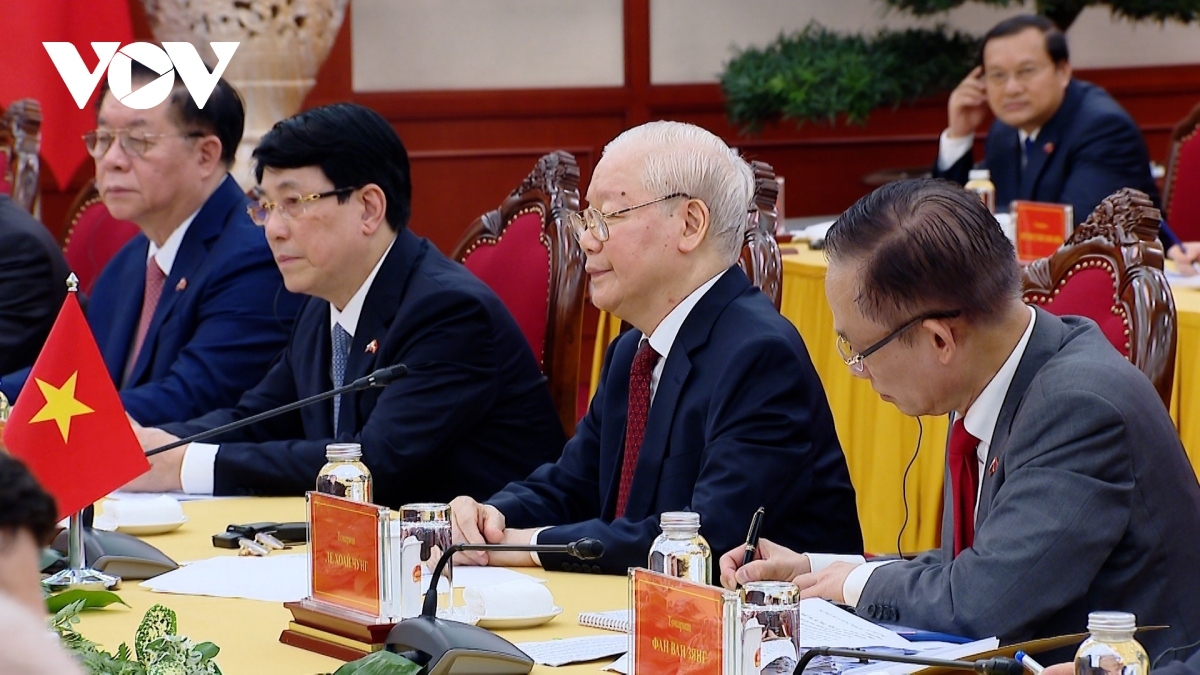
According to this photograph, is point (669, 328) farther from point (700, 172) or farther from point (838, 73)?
point (838, 73)

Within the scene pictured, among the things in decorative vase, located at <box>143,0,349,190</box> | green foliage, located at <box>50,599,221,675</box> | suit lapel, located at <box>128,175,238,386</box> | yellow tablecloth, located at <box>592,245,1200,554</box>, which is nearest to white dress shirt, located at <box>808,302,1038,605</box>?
green foliage, located at <box>50,599,221,675</box>

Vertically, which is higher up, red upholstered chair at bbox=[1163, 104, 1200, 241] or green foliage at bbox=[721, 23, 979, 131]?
green foliage at bbox=[721, 23, 979, 131]

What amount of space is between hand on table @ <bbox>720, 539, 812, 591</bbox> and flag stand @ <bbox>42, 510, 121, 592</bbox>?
0.75 m

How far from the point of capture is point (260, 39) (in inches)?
204

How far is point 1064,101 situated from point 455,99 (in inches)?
88.8

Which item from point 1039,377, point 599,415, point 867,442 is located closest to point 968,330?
point 1039,377

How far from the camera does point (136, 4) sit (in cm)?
596

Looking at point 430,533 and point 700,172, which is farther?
point 700,172

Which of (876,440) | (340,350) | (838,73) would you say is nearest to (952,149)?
(838,73)

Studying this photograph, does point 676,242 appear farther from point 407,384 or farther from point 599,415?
point 407,384

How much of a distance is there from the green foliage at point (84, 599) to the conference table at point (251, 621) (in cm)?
1

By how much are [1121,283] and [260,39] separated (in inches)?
136

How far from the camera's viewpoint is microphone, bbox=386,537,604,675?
5.26 ft

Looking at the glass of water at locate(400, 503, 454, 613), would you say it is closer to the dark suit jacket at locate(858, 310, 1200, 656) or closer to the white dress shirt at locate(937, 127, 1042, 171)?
the dark suit jacket at locate(858, 310, 1200, 656)
